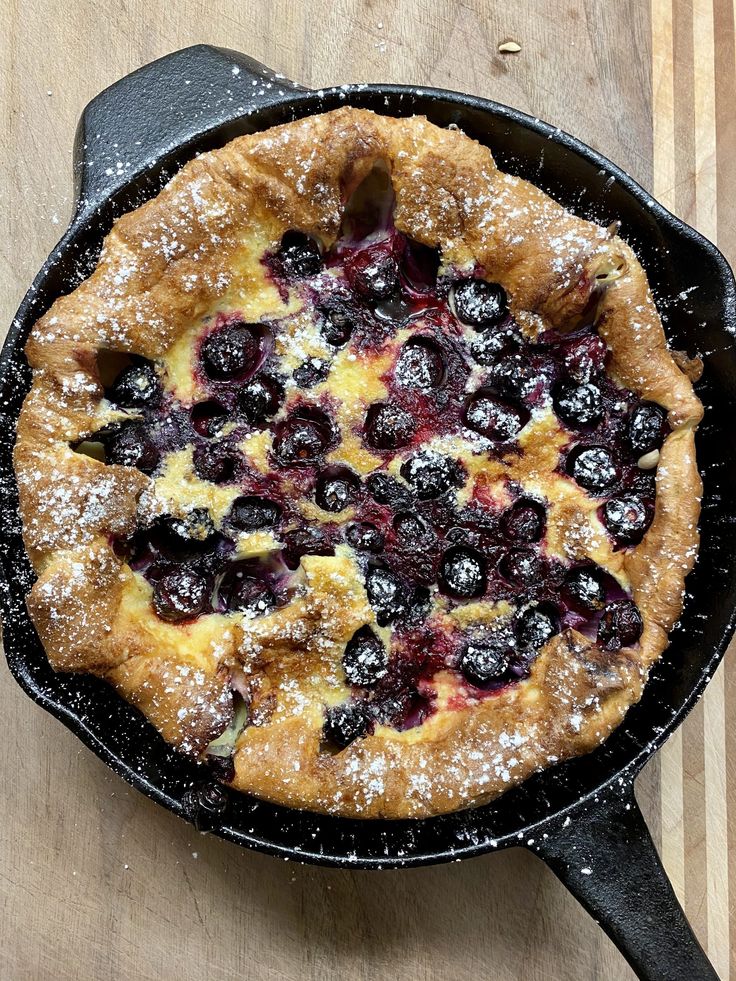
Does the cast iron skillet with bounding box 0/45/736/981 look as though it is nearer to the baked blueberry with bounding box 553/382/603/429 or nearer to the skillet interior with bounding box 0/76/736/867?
the skillet interior with bounding box 0/76/736/867

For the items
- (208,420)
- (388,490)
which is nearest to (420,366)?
(388,490)

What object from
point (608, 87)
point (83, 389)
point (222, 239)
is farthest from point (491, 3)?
point (83, 389)

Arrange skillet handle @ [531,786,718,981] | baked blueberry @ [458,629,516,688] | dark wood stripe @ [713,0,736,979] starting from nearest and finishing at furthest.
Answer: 1. skillet handle @ [531,786,718,981]
2. baked blueberry @ [458,629,516,688]
3. dark wood stripe @ [713,0,736,979]

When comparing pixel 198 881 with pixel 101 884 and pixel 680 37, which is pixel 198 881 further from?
pixel 680 37

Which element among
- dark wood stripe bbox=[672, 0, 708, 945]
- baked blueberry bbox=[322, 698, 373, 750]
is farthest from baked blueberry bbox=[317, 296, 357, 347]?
dark wood stripe bbox=[672, 0, 708, 945]

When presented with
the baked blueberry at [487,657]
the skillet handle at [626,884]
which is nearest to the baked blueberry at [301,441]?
the baked blueberry at [487,657]

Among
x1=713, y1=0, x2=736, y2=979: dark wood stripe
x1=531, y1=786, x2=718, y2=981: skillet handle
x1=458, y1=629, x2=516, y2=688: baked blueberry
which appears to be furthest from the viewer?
x1=713, y1=0, x2=736, y2=979: dark wood stripe

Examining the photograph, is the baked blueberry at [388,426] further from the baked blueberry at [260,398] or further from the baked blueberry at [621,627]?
the baked blueberry at [621,627]
